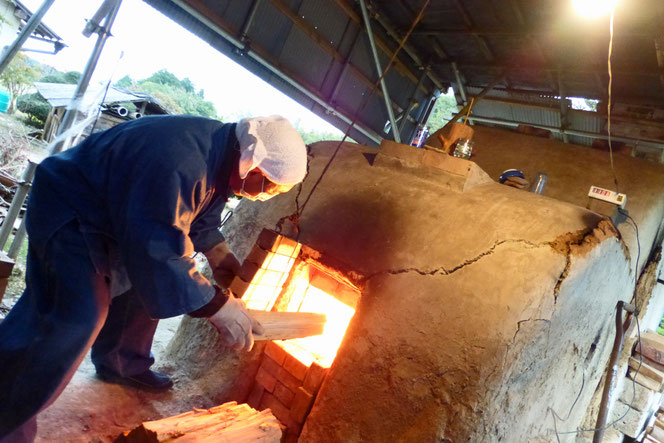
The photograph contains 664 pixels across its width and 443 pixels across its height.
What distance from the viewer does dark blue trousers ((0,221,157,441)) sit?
1.89 meters

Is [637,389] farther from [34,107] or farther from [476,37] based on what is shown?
[34,107]

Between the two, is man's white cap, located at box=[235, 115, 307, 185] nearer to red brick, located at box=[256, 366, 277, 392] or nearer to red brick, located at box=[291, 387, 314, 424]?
red brick, located at box=[291, 387, 314, 424]

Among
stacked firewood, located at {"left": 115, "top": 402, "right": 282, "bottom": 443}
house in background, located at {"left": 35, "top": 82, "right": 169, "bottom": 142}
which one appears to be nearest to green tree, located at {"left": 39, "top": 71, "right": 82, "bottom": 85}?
house in background, located at {"left": 35, "top": 82, "right": 169, "bottom": 142}

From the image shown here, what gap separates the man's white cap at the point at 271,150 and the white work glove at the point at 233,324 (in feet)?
2.47

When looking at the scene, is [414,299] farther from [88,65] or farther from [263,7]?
[263,7]

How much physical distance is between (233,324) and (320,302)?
1312 mm

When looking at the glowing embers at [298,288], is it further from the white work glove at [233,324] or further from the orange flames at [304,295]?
the white work glove at [233,324]

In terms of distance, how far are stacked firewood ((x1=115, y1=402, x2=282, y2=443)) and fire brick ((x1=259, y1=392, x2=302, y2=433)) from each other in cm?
11

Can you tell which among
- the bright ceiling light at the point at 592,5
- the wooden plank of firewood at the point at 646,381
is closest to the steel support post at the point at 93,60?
the bright ceiling light at the point at 592,5

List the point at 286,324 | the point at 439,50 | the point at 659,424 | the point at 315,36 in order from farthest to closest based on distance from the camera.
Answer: the point at 439,50, the point at 315,36, the point at 659,424, the point at 286,324

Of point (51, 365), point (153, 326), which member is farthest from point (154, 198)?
point (153, 326)

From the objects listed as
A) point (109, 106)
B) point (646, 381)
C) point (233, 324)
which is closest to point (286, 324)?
Answer: point (233, 324)

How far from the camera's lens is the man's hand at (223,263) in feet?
9.25

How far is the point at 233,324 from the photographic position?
204 centimetres
